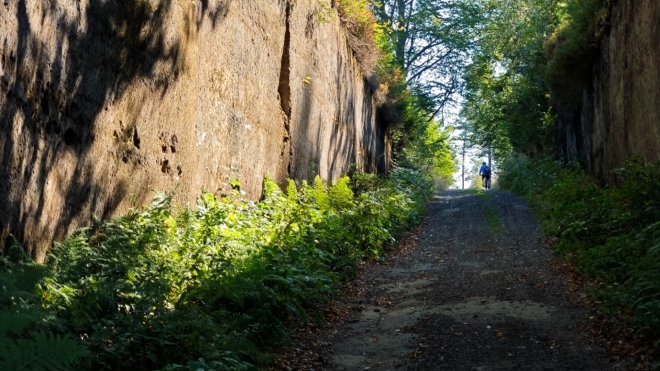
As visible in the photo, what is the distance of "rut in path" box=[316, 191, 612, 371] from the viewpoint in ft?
22.0

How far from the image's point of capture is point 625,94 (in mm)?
13391

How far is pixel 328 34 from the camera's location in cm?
1703

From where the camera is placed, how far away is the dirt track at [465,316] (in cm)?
672

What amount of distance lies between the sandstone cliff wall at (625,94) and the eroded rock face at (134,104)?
19.1 feet

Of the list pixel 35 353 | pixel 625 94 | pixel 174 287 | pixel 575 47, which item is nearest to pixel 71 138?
pixel 174 287

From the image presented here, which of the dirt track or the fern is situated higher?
the fern

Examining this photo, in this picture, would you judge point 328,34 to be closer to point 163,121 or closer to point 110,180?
point 163,121

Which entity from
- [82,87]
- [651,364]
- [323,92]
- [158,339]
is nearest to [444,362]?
[651,364]

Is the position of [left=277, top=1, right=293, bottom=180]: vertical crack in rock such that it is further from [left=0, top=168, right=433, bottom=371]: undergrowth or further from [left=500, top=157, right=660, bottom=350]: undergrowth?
[left=500, top=157, right=660, bottom=350]: undergrowth

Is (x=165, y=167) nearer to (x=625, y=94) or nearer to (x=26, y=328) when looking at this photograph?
(x=26, y=328)

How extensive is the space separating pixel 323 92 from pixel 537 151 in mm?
15192

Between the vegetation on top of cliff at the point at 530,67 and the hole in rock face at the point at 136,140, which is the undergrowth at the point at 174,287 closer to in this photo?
the hole in rock face at the point at 136,140

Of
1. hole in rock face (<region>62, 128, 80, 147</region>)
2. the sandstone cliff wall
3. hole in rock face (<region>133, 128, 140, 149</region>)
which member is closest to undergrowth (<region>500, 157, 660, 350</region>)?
the sandstone cliff wall

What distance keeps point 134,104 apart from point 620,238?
243 inches
